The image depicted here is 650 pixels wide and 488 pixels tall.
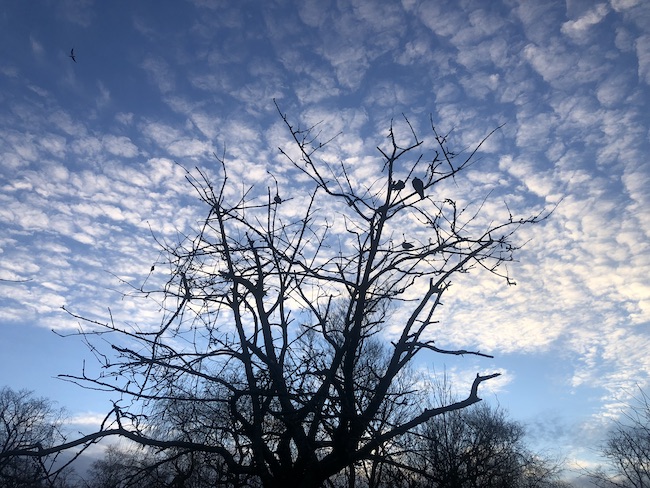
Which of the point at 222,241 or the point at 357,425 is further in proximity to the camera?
the point at 222,241

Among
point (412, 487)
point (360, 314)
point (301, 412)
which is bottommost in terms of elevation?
point (412, 487)

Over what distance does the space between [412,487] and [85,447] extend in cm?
268

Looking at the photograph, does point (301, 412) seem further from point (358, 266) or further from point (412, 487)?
point (358, 266)

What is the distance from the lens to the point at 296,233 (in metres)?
5.02

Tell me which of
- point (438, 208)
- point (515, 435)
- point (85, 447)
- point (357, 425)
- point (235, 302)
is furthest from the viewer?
point (515, 435)

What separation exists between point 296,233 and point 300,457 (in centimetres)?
215

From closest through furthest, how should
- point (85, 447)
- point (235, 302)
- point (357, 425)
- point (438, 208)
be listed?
1. point (85, 447)
2. point (357, 425)
3. point (438, 208)
4. point (235, 302)

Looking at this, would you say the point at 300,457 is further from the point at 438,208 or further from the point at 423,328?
the point at 438,208

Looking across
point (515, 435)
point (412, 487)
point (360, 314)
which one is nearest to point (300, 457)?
point (412, 487)

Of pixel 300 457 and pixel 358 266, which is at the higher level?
pixel 358 266

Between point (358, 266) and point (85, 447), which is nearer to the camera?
point (85, 447)

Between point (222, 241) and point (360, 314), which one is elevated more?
point (222, 241)

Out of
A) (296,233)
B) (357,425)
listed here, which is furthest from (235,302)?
(357,425)

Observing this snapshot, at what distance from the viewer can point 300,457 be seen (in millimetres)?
4250
